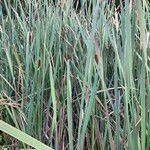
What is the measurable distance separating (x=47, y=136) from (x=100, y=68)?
40 cm

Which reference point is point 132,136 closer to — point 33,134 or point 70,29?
point 33,134

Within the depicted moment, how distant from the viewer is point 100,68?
0.58 m

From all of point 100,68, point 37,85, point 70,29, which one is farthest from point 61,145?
point 70,29

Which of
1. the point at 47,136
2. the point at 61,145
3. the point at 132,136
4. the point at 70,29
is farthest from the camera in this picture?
the point at 70,29

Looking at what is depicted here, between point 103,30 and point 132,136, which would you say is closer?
point 132,136

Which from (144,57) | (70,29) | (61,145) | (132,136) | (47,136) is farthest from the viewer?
(70,29)

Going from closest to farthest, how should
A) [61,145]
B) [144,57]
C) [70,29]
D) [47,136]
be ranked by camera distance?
1. [144,57]
2. [61,145]
3. [47,136]
4. [70,29]

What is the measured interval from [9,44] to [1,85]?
0.19 m

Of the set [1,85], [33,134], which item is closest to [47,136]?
[33,134]

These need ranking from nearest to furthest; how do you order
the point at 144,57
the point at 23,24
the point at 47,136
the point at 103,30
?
the point at 144,57 → the point at 47,136 → the point at 103,30 → the point at 23,24

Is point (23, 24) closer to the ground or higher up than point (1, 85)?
higher up

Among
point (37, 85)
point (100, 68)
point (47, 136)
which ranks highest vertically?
point (100, 68)

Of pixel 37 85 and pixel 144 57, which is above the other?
pixel 144 57

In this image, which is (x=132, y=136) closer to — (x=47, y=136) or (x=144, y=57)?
(x=144, y=57)
